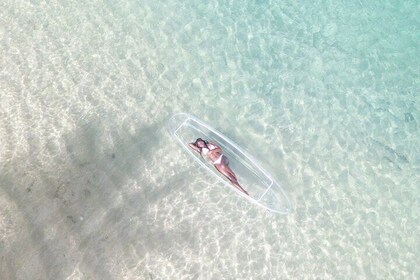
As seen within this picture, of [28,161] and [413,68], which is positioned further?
[413,68]

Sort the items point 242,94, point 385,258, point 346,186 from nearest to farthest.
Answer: point 385,258, point 346,186, point 242,94

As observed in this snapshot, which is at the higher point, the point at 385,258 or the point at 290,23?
the point at 290,23

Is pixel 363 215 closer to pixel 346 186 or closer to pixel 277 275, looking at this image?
pixel 346 186

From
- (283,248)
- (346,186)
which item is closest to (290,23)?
(346,186)

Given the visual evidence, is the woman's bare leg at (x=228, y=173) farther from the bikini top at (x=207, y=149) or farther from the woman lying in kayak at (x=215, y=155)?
the bikini top at (x=207, y=149)

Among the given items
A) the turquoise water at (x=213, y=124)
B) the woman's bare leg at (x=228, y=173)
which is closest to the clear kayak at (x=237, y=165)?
the woman's bare leg at (x=228, y=173)

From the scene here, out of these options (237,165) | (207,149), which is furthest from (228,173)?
(207,149)

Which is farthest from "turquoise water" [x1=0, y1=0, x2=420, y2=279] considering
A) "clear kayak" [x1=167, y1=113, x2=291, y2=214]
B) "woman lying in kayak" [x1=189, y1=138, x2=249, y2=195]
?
"woman lying in kayak" [x1=189, y1=138, x2=249, y2=195]
